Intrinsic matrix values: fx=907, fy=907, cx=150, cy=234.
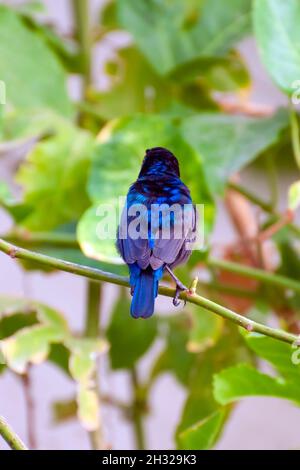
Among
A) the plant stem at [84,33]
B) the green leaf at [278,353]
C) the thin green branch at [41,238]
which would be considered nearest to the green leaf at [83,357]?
the thin green branch at [41,238]

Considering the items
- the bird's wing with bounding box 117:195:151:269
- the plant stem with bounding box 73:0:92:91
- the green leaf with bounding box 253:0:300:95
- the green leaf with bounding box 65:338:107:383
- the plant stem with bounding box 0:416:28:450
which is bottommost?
the plant stem with bounding box 0:416:28:450

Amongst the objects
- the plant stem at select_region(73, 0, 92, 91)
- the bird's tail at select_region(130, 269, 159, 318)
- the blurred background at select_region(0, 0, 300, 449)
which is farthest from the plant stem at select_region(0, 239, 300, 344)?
the plant stem at select_region(73, 0, 92, 91)

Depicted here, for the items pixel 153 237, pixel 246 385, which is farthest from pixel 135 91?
pixel 153 237

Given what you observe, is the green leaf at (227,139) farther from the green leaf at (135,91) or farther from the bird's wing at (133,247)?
the bird's wing at (133,247)

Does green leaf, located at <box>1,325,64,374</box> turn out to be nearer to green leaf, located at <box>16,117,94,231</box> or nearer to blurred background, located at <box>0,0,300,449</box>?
blurred background, located at <box>0,0,300,449</box>
